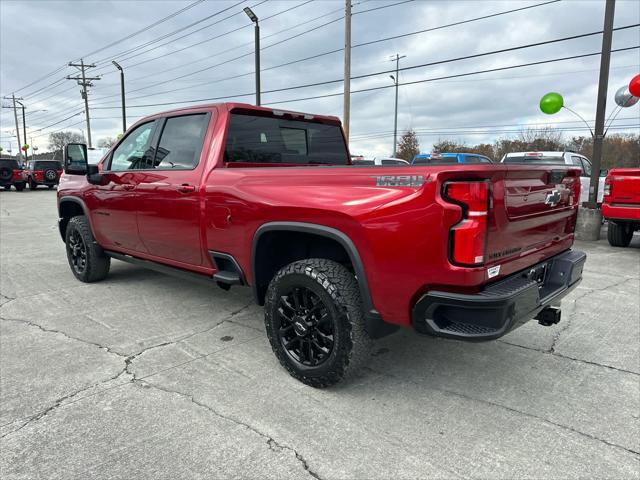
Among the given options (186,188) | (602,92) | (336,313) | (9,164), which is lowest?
(336,313)

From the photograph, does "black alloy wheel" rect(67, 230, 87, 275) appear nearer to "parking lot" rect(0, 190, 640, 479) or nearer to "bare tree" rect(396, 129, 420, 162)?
"parking lot" rect(0, 190, 640, 479)

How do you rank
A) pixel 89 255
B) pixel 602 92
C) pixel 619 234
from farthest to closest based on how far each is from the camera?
pixel 602 92 < pixel 619 234 < pixel 89 255

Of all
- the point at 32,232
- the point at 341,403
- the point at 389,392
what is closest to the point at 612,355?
the point at 389,392

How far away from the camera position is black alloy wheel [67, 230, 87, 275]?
5.43 metres

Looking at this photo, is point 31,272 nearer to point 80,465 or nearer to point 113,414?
point 113,414

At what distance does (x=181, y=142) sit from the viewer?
397 centimetres

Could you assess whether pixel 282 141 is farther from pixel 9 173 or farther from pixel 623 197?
pixel 9 173

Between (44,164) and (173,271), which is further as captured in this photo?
(44,164)

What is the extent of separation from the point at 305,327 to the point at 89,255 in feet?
11.7

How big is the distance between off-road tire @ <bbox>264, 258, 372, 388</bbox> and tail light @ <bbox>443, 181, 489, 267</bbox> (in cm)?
74

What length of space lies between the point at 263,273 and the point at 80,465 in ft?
5.14

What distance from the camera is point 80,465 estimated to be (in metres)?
2.16

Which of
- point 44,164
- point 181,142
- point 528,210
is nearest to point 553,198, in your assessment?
point 528,210

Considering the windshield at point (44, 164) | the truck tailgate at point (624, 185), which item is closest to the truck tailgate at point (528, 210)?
the truck tailgate at point (624, 185)
